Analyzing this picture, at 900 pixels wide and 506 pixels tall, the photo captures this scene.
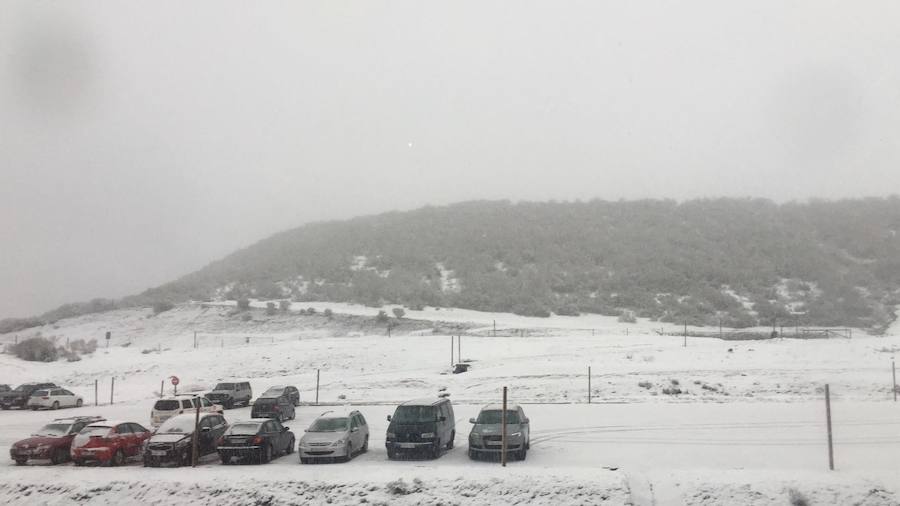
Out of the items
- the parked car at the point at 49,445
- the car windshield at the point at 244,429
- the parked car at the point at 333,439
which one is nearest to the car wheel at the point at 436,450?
the parked car at the point at 333,439

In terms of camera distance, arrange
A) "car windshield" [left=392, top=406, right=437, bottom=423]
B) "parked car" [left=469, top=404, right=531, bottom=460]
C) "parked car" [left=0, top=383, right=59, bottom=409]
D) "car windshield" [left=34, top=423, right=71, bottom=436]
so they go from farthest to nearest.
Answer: "parked car" [left=0, top=383, right=59, bottom=409]
"car windshield" [left=34, top=423, right=71, bottom=436]
"car windshield" [left=392, top=406, right=437, bottom=423]
"parked car" [left=469, top=404, right=531, bottom=460]

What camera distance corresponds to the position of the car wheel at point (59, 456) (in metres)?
19.5

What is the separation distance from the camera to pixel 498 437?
17.8m

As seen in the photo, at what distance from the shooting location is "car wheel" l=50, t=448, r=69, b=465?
63.8 ft

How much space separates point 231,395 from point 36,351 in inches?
1191

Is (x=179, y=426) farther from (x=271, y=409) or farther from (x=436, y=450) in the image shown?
(x=271, y=409)


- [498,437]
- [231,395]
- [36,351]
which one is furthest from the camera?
[36,351]

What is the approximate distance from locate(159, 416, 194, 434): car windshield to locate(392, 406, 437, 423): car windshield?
5.75m

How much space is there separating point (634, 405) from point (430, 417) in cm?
1204

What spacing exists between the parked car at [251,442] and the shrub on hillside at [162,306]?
6093 cm

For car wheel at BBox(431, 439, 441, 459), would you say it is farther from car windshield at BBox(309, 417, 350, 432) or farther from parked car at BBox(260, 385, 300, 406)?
parked car at BBox(260, 385, 300, 406)

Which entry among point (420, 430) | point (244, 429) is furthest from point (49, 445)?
point (420, 430)

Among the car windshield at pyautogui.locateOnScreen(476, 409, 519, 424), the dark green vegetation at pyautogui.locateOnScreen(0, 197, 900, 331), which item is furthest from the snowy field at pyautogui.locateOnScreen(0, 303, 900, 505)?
the dark green vegetation at pyautogui.locateOnScreen(0, 197, 900, 331)

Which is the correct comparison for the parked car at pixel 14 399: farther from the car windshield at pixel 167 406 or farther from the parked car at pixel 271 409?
the parked car at pixel 271 409
